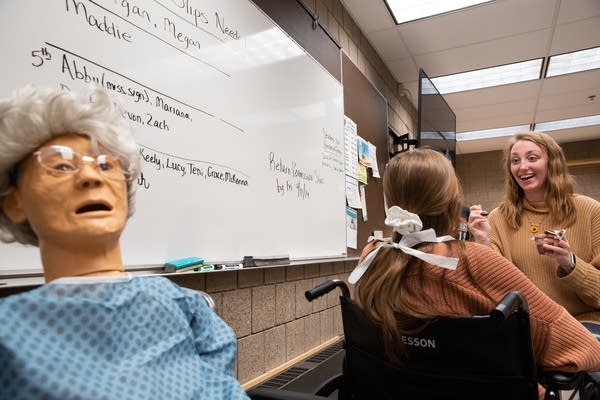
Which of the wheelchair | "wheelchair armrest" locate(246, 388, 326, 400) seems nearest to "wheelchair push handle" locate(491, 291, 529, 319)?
the wheelchair

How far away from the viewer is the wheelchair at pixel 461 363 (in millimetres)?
781

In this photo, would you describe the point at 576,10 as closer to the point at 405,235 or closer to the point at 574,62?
the point at 574,62

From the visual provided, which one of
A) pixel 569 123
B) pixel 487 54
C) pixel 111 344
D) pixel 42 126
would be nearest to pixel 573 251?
pixel 111 344

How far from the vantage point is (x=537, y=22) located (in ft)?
9.78

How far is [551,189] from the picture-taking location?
160 centimetres

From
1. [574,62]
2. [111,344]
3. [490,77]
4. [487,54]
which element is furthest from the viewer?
[490,77]

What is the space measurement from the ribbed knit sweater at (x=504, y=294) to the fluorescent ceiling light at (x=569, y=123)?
18.1ft

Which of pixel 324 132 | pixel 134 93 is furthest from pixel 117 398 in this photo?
pixel 324 132

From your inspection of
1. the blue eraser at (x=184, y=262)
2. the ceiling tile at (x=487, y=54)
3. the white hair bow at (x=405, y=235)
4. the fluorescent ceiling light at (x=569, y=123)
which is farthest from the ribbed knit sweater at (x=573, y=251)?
the fluorescent ceiling light at (x=569, y=123)

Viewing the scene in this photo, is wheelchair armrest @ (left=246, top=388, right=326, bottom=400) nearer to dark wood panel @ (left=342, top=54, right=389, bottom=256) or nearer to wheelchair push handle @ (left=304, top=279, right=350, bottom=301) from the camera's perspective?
wheelchair push handle @ (left=304, top=279, right=350, bottom=301)

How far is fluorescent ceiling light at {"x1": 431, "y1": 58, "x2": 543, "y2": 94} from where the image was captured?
3.76 meters

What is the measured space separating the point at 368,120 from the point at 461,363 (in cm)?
234

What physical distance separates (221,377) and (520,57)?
385 centimetres

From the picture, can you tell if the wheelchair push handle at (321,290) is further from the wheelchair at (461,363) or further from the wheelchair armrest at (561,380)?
the wheelchair armrest at (561,380)
